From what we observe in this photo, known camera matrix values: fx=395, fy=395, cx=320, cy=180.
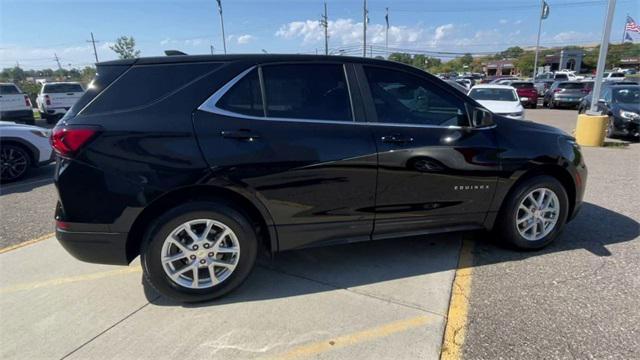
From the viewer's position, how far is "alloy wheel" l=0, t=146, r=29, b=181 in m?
6.49

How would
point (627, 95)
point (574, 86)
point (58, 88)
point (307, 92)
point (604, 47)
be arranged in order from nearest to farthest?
point (307, 92) < point (604, 47) < point (627, 95) < point (58, 88) < point (574, 86)

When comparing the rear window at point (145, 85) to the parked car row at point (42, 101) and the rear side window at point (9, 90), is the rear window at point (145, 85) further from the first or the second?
the rear side window at point (9, 90)

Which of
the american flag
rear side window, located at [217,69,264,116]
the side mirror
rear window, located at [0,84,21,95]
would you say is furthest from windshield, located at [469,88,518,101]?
rear window, located at [0,84,21,95]

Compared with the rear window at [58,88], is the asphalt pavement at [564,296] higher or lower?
lower

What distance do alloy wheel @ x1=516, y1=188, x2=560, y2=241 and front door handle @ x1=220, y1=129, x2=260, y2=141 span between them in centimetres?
245

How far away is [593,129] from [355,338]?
9409 mm

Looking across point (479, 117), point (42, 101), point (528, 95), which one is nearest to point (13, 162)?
point (479, 117)

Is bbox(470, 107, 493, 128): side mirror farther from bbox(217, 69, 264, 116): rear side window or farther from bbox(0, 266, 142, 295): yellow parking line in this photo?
bbox(0, 266, 142, 295): yellow parking line

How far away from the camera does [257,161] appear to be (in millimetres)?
2805

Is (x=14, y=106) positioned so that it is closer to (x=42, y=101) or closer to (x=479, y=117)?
(x=42, y=101)

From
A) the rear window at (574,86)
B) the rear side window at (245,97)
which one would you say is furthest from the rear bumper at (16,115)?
the rear window at (574,86)

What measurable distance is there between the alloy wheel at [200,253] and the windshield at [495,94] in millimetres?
11659

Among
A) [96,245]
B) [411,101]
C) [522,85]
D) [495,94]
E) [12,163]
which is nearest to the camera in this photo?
[96,245]

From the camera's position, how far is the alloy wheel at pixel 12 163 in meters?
6.49
